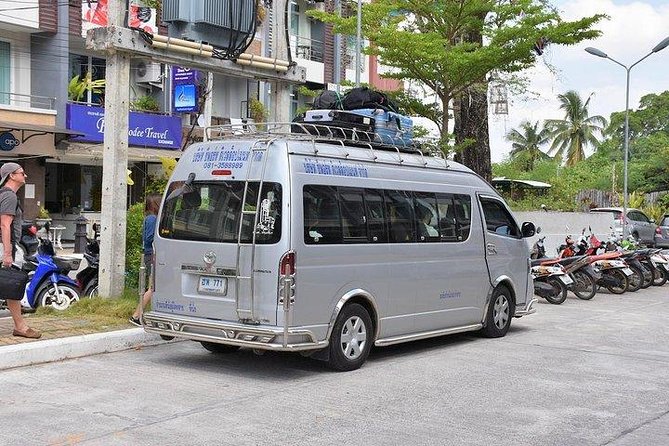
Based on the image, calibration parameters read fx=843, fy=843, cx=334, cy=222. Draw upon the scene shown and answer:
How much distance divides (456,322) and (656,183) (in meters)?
40.2

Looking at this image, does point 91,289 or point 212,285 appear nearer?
point 212,285

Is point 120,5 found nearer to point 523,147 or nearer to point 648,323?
point 648,323

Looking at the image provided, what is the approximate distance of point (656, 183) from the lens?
47.0 m

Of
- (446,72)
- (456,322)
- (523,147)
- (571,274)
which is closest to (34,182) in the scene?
(446,72)

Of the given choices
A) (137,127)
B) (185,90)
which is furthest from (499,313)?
(185,90)

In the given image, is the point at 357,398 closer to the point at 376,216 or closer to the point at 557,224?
the point at 376,216

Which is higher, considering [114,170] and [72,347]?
[114,170]

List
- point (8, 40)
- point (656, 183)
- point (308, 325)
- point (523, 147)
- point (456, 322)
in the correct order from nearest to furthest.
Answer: point (308, 325) < point (456, 322) < point (8, 40) < point (656, 183) < point (523, 147)

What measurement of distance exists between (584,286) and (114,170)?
1007 centimetres

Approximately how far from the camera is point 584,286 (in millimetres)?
17031

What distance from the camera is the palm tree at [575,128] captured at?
→ 66562 millimetres

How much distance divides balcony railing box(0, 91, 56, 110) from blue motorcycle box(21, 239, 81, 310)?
49.8ft

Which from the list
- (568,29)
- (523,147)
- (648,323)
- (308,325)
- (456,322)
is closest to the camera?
(308,325)

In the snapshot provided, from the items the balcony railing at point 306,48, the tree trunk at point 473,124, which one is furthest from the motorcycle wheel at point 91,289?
the balcony railing at point 306,48
